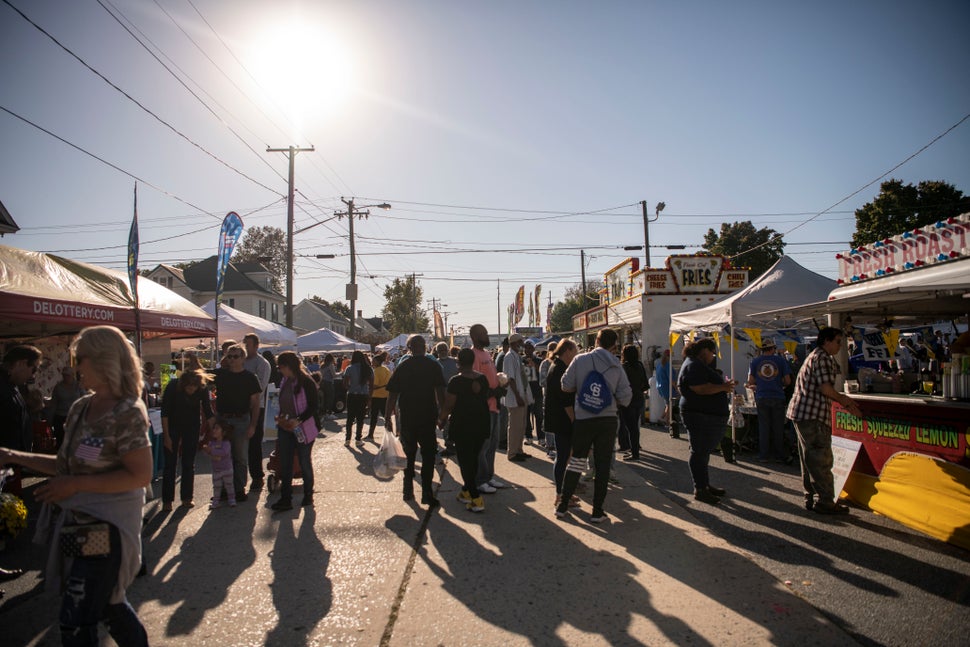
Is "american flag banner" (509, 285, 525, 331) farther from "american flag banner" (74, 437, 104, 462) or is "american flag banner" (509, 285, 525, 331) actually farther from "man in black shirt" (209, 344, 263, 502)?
"american flag banner" (74, 437, 104, 462)

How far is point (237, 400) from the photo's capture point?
6242 mm

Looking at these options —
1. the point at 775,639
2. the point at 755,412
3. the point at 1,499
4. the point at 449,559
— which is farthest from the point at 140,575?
the point at 755,412

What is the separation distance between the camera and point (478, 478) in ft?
22.5

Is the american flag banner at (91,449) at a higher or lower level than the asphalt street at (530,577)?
higher

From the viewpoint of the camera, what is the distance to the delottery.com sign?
479 centimetres

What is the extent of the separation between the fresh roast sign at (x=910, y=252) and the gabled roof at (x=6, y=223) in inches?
684

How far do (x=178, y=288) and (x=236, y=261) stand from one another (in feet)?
29.6

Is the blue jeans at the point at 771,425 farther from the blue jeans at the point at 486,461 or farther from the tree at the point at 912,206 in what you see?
the tree at the point at 912,206

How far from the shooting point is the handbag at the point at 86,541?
2344mm

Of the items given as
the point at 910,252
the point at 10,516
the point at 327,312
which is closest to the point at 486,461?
the point at 10,516

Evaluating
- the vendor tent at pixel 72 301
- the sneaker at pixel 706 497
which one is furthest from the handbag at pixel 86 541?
the vendor tent at pixel 72 301

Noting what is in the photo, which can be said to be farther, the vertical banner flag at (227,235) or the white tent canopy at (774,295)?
the vertical banner flag at (227,235)

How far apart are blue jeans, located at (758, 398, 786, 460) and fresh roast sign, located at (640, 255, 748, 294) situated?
25.5 feet

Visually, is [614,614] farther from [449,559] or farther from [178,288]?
[178,288]
